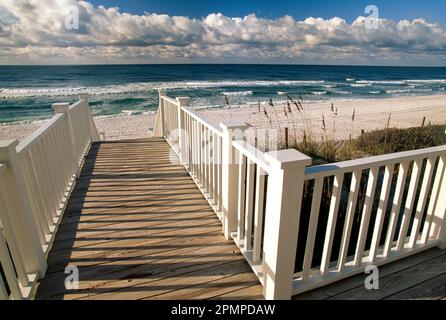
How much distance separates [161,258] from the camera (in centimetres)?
200

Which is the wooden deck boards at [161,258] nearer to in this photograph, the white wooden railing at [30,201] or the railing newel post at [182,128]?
the white wooden railing at [30,201]

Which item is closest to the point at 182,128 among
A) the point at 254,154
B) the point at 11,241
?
the point at 254,154

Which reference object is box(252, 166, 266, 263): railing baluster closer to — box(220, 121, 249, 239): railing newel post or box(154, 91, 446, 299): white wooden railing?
box(154, 91, 446, 299): white wooden railing

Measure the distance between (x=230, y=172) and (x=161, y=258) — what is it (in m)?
0.86

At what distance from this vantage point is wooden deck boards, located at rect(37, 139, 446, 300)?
169 cm

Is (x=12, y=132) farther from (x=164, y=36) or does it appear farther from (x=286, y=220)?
(x=164, y=36)

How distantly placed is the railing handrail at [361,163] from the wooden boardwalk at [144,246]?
2.99 ft

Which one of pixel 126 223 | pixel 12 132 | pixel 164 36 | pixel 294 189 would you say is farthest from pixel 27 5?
pixel 294 189

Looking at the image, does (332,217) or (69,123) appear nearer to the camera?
(332,217)

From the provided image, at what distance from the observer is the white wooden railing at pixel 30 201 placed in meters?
1.49

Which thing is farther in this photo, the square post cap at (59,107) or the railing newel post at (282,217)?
the square post cap at (59,107)

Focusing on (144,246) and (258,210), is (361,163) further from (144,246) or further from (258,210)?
(144,246)

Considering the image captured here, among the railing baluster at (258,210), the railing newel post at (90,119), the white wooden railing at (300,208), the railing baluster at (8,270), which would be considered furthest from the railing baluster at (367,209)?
the railing newel post at (90,119)
